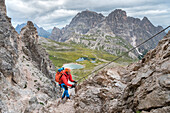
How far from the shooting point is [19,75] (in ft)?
81.7

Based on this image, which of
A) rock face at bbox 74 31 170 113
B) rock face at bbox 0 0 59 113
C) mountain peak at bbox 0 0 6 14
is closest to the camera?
rock face at bbox 74 31 170 113

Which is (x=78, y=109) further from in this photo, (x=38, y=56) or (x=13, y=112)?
(x=38, y=56)

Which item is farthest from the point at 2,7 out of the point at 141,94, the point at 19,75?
the point at 141,94

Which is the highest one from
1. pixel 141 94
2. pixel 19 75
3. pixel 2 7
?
pixel 2 7

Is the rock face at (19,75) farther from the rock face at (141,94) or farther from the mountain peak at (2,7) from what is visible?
the rock face at (141,94)

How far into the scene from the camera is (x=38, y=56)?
141ft

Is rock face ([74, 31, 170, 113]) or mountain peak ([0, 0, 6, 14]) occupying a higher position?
mountain peak ([0, 0, 6, 14])

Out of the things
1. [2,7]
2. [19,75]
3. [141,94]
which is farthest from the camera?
[2,7]

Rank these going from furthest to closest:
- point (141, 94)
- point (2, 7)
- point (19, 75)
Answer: point (2, 7) < point (19, 75) < point (141, 94)

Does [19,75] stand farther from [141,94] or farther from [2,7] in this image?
[141,94]

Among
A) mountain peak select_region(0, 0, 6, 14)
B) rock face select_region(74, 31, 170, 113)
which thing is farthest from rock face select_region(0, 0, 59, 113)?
rock face select_region(74, 31, 170, 113)

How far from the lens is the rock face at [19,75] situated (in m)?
16.8

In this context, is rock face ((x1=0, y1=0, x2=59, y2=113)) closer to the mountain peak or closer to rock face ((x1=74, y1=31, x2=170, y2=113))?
the mountain peak

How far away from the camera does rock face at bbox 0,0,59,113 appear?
663 inches
